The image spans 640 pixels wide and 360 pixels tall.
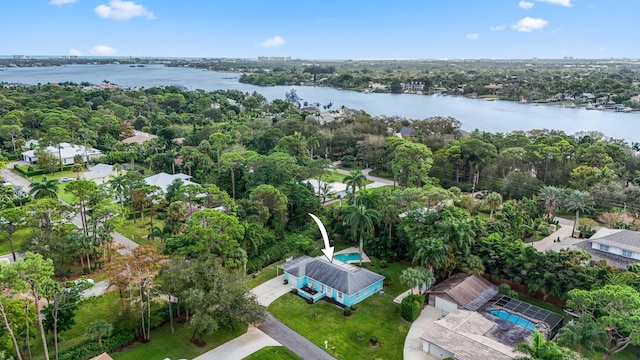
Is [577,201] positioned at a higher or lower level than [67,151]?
lower

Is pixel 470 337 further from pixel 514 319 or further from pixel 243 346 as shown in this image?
pixel 243 346

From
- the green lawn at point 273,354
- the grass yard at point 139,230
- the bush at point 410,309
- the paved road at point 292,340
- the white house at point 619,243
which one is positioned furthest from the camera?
the grass yard at point 139,230

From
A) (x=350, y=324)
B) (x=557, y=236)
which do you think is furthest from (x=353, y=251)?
A: (x=557, y=236)

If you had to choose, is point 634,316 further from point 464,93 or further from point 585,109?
point 464,93

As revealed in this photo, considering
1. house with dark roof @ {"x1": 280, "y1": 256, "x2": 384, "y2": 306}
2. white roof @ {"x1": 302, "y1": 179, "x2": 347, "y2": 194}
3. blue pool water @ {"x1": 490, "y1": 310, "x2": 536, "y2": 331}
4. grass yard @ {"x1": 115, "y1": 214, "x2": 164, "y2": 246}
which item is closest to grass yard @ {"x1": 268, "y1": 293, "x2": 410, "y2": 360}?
house with dark roof @ {"x1": 280, "y1": 256, "x2": 384, "y2": 306}

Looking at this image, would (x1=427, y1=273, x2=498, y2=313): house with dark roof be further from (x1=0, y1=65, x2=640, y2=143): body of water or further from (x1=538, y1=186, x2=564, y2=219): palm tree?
(x1=0, y1=65, x2=640, y2=143): body of water

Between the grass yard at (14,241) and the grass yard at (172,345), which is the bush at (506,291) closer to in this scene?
the grass yard at (172,345)

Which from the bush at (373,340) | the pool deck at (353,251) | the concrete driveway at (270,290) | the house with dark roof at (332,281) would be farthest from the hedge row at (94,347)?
the pool deck at (353,251)
